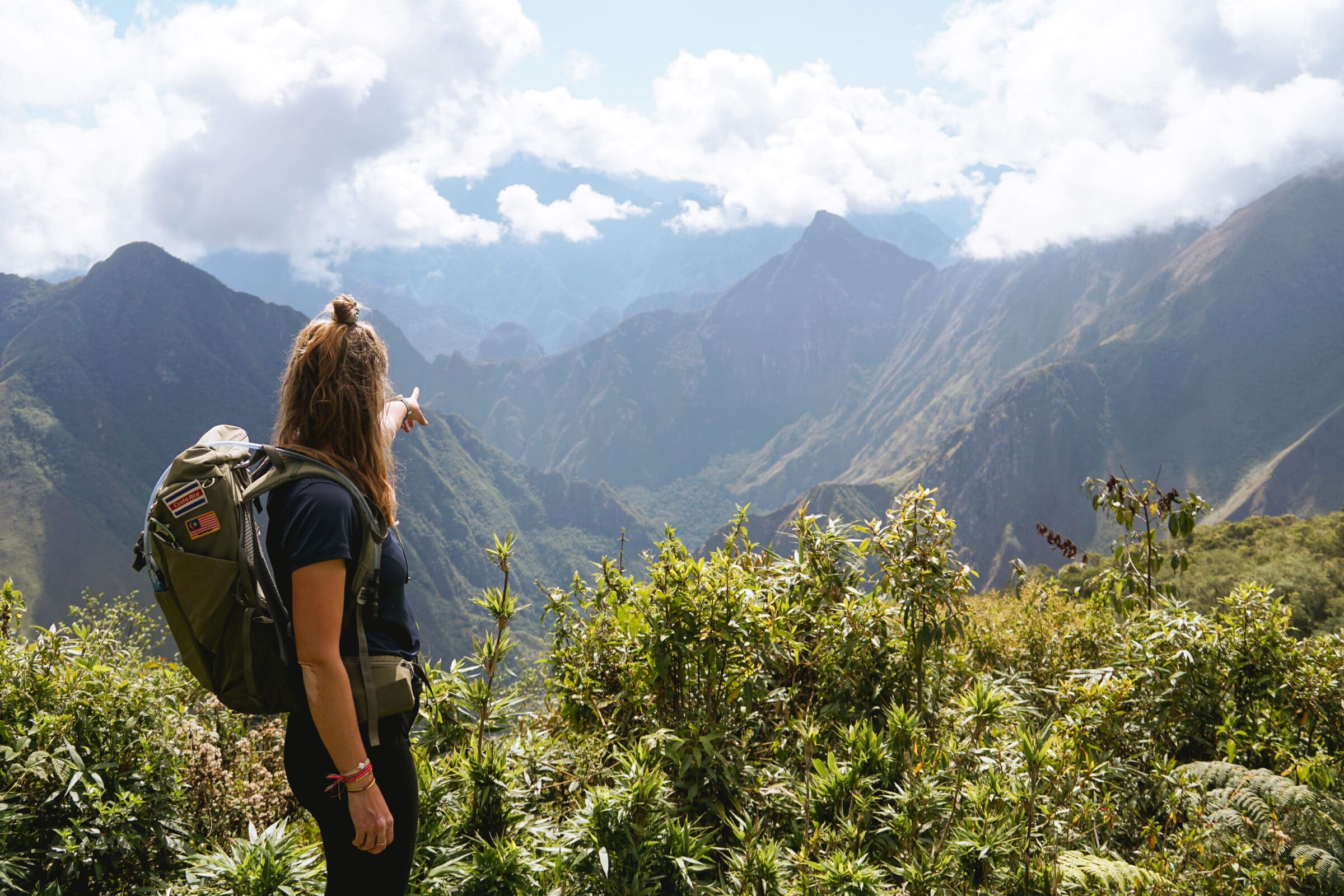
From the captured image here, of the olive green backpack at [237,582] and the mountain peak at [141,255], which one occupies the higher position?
the mountain peak at [141,255]

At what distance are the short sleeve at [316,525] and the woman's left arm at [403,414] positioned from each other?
3.39ft

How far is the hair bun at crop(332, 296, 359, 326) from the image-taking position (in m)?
2.45

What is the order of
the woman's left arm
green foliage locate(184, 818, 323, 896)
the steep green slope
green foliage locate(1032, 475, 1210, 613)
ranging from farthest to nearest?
the steep green slope, green foliage locate(1032, 475, 1210, 613), the woman's left arm, green foliage locate(184, 818, 323, 896)

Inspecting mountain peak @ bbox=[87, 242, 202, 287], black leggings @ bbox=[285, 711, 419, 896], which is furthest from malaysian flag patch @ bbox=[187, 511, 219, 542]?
mountain peak @ bbox=[87, 242, 202, 287]

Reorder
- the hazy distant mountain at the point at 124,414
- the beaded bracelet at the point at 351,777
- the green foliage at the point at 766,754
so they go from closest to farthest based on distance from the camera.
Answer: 1. the beaded bracelet at the point at 351,777
2. the green foliage at the point at 766,754
3. the hazy distant mountain at the point at 124,414

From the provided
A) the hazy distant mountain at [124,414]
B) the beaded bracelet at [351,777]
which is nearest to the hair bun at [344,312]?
the beaded bracelet at [351,777]

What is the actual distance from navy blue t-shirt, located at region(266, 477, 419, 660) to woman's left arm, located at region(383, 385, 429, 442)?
101 cm

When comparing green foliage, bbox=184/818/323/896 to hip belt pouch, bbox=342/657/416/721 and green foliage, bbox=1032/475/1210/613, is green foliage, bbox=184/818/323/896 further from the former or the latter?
green foliage, bbox=1032/475/1210/613

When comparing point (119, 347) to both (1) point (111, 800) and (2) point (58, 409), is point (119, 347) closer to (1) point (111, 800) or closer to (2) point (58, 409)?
(2) point (58, 409)

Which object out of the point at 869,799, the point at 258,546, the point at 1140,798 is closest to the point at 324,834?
the point at 258,546

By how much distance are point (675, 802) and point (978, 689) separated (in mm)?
1572

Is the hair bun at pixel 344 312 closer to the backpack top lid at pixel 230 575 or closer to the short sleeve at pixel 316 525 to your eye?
the backpack top lid at pixel 230 575

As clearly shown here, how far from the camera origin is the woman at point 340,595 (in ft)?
6.75

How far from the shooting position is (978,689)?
3.53m
